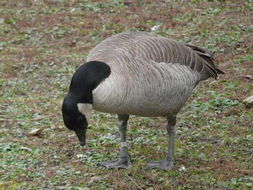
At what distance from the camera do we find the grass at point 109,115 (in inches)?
231

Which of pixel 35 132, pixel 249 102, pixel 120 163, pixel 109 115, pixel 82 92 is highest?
pixel 82 92

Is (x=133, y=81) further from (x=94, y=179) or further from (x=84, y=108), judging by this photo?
(x=94, y=179)

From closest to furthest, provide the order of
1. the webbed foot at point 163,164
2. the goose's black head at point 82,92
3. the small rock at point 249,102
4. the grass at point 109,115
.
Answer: the goose's black head at point 82,92 < the grass at point 109,115 < the webbed foot at point 163,164 < the small rock at point 249,102

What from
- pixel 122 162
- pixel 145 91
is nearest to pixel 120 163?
pixel 122 162

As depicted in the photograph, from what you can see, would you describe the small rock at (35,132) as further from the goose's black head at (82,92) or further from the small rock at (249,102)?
the small rock at (249,102)

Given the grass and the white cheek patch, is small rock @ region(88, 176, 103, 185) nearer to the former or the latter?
the grass

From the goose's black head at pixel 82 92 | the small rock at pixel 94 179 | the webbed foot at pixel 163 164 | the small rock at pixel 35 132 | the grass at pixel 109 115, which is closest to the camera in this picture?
the goose's black head at pixel 82 92

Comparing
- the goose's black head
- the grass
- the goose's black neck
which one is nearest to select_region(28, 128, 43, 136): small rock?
the grass

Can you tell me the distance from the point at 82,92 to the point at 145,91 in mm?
668

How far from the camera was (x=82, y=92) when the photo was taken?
16.6 feet

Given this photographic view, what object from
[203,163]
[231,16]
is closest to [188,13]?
[231,16]

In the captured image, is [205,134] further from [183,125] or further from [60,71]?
[60,71]

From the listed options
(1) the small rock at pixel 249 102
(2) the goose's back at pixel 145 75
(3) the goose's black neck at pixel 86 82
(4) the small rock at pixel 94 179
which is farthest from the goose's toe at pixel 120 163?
(1) the small rock at pixel 249 102

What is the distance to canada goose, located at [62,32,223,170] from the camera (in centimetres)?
510
